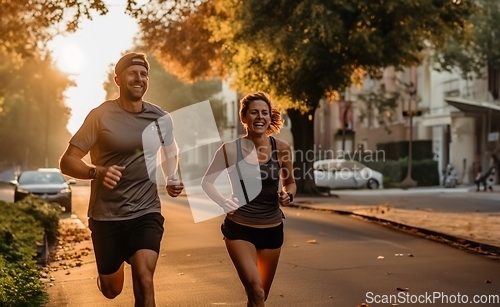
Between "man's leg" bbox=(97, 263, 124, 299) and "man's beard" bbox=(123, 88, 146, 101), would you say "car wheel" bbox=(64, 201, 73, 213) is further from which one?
"man's beard" bbox=(123, 88, 146, 101)

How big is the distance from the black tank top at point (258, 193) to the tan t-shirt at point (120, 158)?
1.85ft

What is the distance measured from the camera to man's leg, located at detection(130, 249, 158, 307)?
605 cm

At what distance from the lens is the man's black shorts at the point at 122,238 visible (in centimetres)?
626

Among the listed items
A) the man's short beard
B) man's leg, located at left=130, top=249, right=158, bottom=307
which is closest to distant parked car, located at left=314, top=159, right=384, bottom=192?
the man's short beard

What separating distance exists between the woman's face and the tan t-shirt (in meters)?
0.70

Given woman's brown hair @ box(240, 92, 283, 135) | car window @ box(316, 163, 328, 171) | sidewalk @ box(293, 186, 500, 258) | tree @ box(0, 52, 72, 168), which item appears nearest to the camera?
woman's brown hair @ box(240, 92, 283, 135)

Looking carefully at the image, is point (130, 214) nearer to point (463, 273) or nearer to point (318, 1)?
point (463, 273)

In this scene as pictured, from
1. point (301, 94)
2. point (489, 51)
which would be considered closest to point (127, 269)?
point (301, 94)

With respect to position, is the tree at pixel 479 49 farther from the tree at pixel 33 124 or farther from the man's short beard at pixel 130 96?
the man's short beard at pixel 130 96

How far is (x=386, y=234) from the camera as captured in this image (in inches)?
672

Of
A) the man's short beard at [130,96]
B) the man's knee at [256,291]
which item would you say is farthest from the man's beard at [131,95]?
the man's knee at [256,291]

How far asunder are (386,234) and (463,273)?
613cm

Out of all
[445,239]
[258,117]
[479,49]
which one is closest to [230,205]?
[258,117]

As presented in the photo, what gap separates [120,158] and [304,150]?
29.3m
